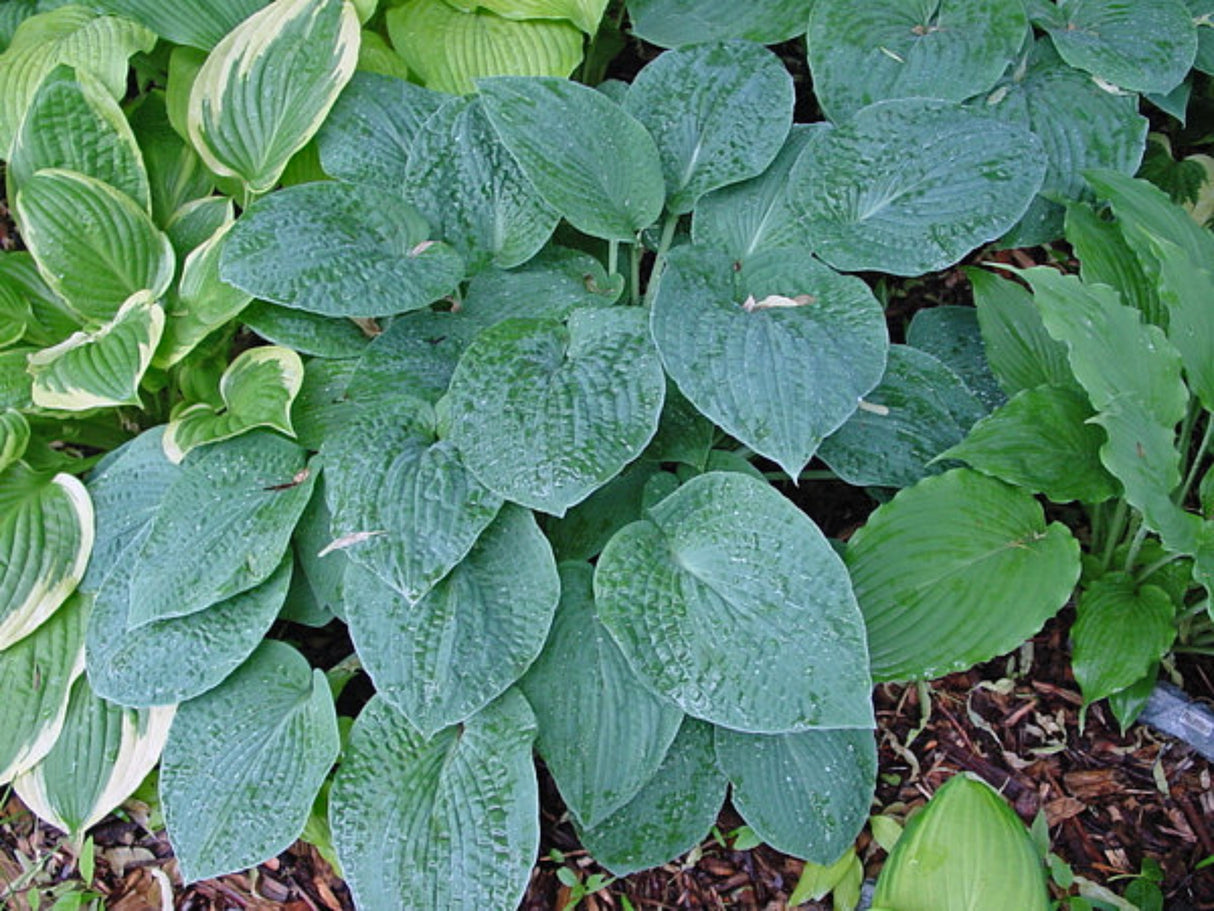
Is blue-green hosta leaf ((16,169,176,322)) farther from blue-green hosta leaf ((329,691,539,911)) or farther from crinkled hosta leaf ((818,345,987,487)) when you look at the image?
crinkled hosta leaf ((818,345,987,487))

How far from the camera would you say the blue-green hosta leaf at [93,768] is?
162 centimetres

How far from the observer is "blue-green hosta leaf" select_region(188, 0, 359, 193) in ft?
6.04

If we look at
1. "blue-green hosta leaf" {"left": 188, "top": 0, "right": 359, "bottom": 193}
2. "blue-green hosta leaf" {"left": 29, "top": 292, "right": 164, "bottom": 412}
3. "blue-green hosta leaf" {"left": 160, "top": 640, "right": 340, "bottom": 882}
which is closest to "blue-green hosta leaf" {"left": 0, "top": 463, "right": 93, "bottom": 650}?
"blue-green hosta leaf" {"left": 29, "top": 292, "right": 164, "bottom": 412}

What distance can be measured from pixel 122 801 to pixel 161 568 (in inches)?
14.6

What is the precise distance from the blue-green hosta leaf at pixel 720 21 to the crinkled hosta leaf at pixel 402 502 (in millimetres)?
922

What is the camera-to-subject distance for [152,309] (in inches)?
66.4

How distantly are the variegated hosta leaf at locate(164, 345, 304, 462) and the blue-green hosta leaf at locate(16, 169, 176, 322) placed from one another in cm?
19

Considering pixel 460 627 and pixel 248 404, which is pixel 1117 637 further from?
pixel 248 404

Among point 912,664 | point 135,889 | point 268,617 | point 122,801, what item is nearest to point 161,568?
point 268,617

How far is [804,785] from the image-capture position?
1548 millimetres

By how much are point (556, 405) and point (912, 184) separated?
0.67 meters

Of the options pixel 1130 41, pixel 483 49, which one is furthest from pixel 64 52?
pixel 1130 41

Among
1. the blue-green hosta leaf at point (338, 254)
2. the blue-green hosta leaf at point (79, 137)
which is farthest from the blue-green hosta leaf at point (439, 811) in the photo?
the blue-green hosta leaf at point (79, 137)

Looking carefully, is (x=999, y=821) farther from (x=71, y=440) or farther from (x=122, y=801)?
(x=71, y=440)
